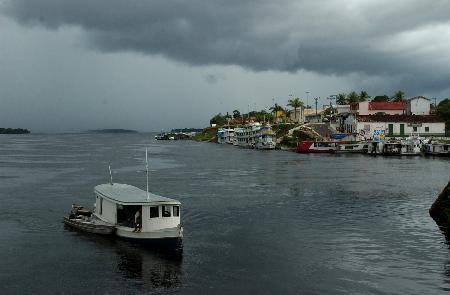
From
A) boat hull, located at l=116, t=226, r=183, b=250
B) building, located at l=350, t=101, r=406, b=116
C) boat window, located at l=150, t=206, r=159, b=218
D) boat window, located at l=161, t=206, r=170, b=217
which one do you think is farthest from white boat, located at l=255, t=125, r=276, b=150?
boat hull, located at l=116, t=226, r=183, b=250

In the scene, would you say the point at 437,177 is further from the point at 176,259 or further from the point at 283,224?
the point at 176,259

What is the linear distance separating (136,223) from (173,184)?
41425 mm

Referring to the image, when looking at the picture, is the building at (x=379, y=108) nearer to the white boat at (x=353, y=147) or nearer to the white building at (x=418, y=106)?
the white building at (x=418, y=106)

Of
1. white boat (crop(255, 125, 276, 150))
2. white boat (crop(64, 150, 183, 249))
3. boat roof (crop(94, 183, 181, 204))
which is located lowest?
white boat (crop(64, 150, 183, 249))

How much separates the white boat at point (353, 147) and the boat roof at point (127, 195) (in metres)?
121

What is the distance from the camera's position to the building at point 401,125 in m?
169

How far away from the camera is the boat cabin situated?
40.4m

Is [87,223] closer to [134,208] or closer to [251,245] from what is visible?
[134,208]

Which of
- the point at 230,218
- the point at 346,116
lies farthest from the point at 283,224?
the point at 346,116

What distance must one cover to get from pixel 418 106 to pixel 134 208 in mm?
171464

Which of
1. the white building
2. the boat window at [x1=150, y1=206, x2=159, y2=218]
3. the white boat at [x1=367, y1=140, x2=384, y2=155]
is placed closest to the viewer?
the boat window at [x1=150, y1=206, x2=159, y2=218]

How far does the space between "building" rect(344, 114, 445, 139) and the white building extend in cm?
1882

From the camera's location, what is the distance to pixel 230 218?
53281 millimetres

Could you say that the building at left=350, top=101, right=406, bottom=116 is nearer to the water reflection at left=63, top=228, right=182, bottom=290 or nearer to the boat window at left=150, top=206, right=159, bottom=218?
the boat window at left=150, top=206, right=159, bottom=218
